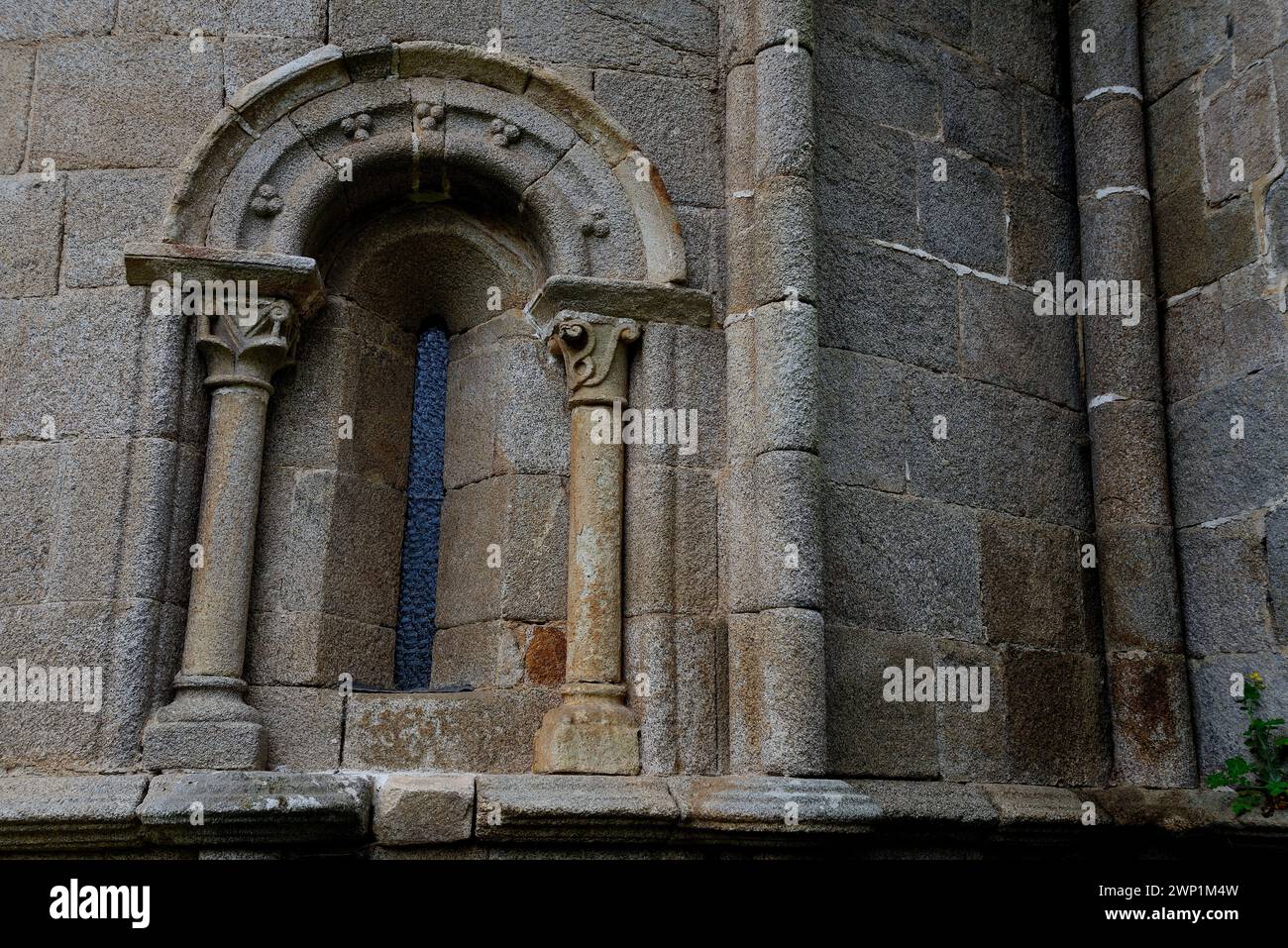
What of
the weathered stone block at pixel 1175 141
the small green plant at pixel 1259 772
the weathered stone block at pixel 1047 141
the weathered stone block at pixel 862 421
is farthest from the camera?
the weathered stone block at pixel 1047 141

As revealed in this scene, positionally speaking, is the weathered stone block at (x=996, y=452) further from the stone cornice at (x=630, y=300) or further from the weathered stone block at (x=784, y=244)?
the stone cornice at (x=630, y=300)

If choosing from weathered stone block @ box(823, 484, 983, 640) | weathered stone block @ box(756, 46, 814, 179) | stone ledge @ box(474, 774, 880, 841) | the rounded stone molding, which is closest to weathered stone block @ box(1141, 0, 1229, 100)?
weathered stone block @ box(756, 46, 814, 179)

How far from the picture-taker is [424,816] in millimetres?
4227

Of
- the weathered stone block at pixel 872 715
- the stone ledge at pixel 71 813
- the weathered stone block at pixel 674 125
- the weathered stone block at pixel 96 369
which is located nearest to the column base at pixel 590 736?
the weathered stone block at pixel 872 715

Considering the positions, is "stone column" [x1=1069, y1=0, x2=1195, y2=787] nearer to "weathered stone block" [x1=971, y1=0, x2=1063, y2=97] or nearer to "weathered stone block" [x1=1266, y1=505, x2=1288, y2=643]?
"weathered stone block" [x1=971, y1=0, x2=1063, y2=97]

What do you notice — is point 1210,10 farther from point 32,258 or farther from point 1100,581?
point 32,258

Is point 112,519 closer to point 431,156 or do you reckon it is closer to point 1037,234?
point 431,156

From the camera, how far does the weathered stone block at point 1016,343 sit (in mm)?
5453

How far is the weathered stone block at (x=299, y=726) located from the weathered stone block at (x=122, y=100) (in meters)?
1.90

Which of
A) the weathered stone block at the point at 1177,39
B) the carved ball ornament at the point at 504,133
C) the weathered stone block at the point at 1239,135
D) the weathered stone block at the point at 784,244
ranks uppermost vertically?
the weathered stone block at the point at 1177,39

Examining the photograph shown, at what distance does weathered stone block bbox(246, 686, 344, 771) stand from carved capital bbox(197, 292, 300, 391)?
3.43 feet

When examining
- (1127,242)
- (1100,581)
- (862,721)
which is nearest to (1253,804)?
(1100,581)

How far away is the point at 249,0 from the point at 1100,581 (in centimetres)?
392

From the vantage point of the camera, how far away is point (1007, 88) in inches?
233
